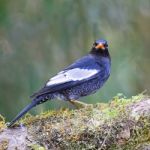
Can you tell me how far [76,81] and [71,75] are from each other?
10 centimetres

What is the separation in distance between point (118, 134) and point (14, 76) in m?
3.83

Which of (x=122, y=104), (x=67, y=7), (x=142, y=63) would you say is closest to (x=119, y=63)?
(x=142, y=63)

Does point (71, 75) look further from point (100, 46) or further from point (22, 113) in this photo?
point (100, 46)

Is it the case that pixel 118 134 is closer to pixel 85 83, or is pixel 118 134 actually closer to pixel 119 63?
pixel 85 83

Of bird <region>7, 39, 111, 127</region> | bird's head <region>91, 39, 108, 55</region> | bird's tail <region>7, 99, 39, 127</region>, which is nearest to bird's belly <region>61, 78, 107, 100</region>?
bird <region>7, 39, 111, 127</region>

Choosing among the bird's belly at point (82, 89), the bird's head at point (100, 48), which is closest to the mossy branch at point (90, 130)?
the bird's belly at point (82, 89)

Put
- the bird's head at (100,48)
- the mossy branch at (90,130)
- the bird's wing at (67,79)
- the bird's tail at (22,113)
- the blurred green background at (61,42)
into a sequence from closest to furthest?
the mossy branch at (90,130) < the bird's tail at (22,113) < the bird's wing at (67,79) < the bird's head at (100,48) < the blurred green background at (61,42)

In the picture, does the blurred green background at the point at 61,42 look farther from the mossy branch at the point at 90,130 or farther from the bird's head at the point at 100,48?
the mossy branch at the point at 90,130

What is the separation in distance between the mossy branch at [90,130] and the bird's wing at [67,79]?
542 millimetres

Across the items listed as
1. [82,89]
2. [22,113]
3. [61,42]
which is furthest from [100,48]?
[61,42]

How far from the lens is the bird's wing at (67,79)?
18.6 ft

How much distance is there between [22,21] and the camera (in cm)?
856

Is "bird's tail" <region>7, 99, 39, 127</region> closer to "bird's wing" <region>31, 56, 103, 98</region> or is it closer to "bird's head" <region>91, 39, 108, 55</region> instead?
"bird's wing" <region>31, 56, 103, 98</region>

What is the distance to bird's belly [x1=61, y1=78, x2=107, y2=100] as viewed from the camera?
596 centimetres
